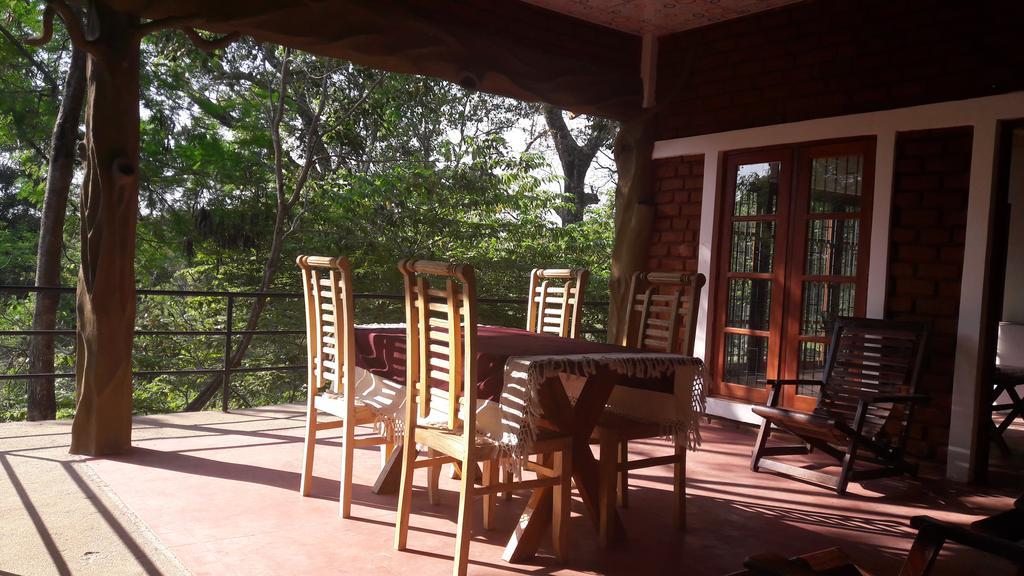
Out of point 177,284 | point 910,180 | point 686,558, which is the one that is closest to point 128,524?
point 686,558

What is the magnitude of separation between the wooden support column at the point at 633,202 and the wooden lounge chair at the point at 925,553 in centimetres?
456

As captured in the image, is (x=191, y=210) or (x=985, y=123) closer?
(x=985, y=123)

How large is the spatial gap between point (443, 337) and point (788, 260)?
3.48m

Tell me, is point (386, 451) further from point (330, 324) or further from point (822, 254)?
point (822, 254)

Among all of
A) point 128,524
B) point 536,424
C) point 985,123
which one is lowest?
point 128,524

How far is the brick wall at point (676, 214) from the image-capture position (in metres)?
6.18

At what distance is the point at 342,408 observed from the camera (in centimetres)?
341

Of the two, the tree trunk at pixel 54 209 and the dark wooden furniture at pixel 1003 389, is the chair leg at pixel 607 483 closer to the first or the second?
the dark wooden furniture at pixel 1003 389

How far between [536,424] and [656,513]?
1.24 meters

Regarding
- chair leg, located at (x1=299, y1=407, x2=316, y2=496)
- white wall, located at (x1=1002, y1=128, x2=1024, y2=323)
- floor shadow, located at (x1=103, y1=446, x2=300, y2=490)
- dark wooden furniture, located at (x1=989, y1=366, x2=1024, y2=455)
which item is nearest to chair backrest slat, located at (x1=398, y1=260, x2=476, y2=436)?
chair leg, located at (x1=299, y1=407, x2=316, y2=496)

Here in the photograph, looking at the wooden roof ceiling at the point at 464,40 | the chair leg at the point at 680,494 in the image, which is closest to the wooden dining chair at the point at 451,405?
the chair leg at the point at 680,494

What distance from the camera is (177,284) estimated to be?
37.0 feet

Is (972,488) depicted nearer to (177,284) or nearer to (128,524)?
(128,524)

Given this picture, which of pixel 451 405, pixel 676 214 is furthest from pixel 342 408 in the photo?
pixel 676 214
